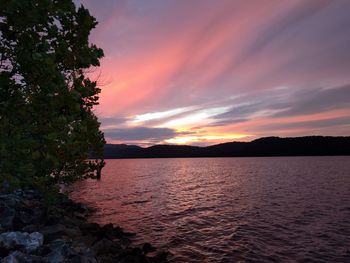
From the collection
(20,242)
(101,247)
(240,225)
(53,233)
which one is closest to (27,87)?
(20,242)

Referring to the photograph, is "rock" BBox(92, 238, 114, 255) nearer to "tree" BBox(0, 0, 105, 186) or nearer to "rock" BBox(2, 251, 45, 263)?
"rock" BBox(2, 251, 45, 263)

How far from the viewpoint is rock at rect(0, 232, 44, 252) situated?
16.6 metres

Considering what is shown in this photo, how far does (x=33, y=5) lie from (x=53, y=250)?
Result: 13619mm

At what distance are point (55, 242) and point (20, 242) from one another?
83.6 inches

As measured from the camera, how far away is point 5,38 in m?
10.3

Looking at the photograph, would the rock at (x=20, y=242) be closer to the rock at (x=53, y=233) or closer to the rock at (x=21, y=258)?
the rock at (x=21, y=258)

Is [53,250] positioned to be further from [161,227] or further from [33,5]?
→ [161,227]

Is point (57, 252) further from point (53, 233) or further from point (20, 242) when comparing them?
point (53, 233)

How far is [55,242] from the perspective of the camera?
1872cm

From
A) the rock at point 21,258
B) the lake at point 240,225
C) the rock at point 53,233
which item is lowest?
the lake at point 240,225

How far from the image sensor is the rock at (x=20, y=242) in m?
16.6

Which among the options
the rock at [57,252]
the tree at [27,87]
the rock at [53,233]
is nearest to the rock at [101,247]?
the rock at [53,233]

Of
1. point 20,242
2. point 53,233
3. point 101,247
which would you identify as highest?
point 20,242

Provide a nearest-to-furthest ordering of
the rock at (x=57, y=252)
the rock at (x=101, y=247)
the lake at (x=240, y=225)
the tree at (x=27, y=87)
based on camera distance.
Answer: the tree at (x=27, y=87) < the rock at (x=57, y=252) < the rock at (x=101, y=247) < the lake at (x=240, y=225)
